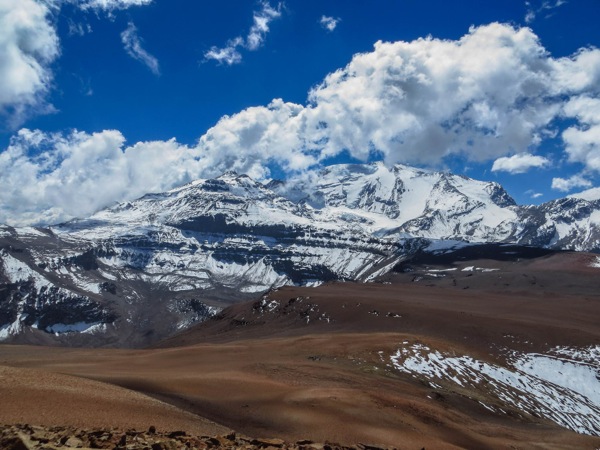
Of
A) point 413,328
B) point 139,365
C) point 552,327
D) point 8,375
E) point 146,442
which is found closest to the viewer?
point 146,442

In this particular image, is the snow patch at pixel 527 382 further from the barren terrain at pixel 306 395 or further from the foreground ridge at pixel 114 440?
the foreground ridge at pixel 114 440

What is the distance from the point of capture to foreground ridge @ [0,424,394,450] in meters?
17.5

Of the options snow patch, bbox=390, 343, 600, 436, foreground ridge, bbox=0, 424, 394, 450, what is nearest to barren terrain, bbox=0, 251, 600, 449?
snow patch, bbox=390, 343, 600, 436

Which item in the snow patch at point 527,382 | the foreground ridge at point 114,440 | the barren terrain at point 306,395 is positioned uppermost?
→ the foreground ridge at point 114,440

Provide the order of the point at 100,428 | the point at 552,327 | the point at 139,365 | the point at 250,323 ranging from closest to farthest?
1. the point at 100,428
2. the point at 139,365
3. the point at 552,327
4. the point at 250,323

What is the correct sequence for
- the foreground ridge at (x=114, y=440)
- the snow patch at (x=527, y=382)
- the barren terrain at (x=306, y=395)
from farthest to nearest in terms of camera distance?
1. the snow patch at (x=527, y=382)
2. the barren terrain at (x=306, y=395)
3. the foreground ridge at (x=114, y=440)

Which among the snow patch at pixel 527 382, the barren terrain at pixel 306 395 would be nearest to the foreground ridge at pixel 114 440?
the barren terrain at pixel 306 395

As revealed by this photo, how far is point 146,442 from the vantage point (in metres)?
19.8

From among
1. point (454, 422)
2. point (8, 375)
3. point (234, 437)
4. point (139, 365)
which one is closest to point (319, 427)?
point (234, 437)

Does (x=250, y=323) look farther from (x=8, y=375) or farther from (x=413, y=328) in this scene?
(x=8, y=375)

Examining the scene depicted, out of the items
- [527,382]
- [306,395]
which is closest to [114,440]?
[306,395]

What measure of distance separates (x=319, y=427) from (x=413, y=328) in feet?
284

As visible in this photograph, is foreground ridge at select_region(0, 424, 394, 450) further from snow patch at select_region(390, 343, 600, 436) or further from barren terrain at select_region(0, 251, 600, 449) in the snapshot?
snow patch at select_region(390, 343, 600, 436)

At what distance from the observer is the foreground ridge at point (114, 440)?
17.5m
